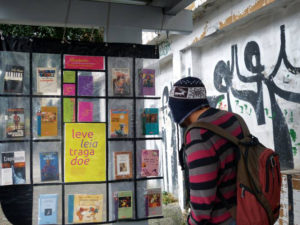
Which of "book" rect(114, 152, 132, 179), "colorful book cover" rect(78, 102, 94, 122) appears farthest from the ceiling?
"book" rect(114, 152, 132, 179)

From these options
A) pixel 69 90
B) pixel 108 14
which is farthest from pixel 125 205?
pixel 108 14

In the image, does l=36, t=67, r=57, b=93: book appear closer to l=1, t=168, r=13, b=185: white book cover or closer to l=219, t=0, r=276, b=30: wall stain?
l=1, t=168, r=13, b=185: white book cover

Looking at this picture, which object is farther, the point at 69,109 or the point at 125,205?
the point at 125,205

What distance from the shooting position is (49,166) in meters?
2.79

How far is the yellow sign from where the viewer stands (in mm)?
2832

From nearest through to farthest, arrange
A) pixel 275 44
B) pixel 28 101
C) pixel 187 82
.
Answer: pixel 187 82
pixel 28 101
pixel 275 44

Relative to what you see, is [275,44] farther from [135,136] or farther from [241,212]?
[241,212]

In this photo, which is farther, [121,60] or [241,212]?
[121,60]

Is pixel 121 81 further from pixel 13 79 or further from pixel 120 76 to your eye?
pixel 13 79

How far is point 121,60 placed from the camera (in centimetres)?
305

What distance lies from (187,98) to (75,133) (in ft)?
4.11

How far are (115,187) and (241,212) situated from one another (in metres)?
1.47

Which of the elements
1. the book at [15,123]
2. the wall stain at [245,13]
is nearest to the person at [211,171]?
the book at [15,123]

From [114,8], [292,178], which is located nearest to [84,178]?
[114,8]
